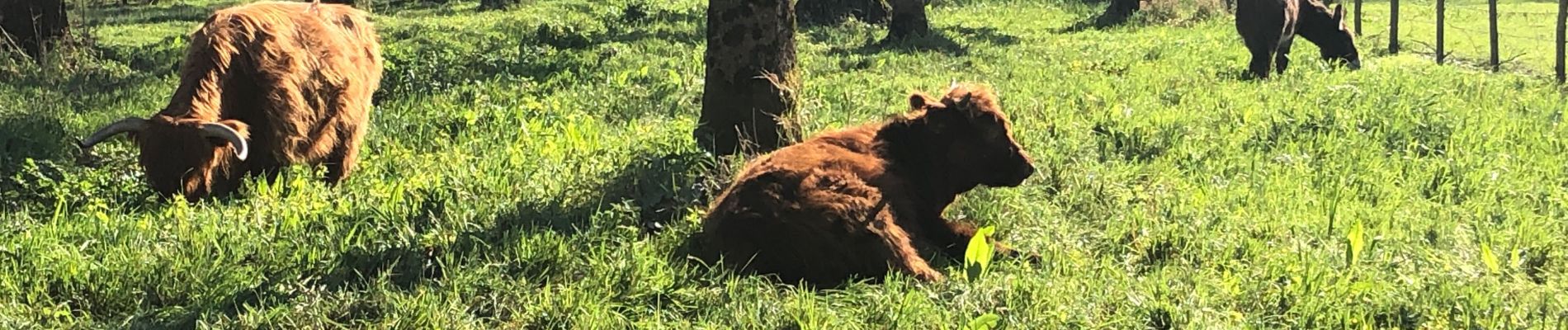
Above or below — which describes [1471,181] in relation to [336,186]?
below

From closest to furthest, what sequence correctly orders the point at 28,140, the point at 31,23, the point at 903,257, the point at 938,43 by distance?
the point at 903,257
the point at 28,140
the point at 31,23
the point at 938,43

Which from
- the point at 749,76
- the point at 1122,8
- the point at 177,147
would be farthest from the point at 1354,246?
the point at 1122,8

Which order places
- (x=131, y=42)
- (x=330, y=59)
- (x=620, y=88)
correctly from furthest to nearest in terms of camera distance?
1. (x=131, y=42)
2. (x=620, y=88)
3. (x=330, y=59)

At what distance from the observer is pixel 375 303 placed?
3.80 metres

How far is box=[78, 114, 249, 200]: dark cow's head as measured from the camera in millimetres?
5242

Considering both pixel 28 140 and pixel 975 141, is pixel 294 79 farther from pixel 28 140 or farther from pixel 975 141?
pixel 975 141

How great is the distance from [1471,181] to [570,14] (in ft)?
46.6

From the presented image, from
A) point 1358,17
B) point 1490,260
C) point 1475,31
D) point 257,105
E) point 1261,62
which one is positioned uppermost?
point 257,105

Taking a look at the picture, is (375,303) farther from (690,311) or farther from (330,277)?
(690,311)

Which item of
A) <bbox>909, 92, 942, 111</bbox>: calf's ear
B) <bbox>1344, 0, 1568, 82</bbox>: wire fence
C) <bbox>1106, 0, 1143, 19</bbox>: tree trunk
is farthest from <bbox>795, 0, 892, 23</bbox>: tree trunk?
<bbox>909, 92, 942, 111</bbox>: calf's ear

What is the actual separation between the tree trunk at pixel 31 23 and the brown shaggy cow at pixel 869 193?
29.1ft

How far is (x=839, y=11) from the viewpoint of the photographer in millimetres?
16828

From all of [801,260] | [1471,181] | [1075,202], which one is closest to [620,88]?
[1075,202]

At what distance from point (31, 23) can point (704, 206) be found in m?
8.61
